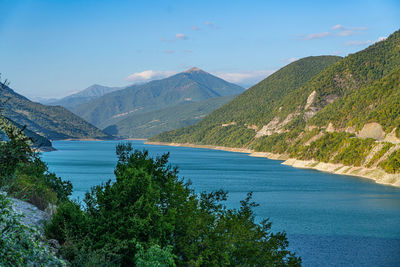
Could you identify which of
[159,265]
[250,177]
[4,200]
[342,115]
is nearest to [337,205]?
[250,177]

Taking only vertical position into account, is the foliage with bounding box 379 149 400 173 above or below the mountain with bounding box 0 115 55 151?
below

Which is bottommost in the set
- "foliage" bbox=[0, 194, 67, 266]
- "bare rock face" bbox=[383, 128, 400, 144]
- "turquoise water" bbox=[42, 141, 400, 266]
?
"turquoise water" bbox=[42, 141, 400, 266]

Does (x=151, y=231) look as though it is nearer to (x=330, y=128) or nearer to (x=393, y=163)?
(x=393, y=163)

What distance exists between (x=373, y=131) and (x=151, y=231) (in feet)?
341

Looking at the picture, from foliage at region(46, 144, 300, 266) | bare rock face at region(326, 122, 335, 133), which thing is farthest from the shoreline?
foliage at region(46, 144, 300, 266)

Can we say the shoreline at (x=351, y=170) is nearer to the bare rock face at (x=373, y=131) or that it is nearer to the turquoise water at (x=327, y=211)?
the turquoise water at (x=327, y=211)

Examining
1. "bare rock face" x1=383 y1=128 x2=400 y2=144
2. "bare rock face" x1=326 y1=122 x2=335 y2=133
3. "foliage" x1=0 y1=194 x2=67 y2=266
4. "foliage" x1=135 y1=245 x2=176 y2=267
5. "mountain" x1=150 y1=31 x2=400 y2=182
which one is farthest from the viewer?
"bare rock face" x1=326 y1=122 x2=335 y2=133

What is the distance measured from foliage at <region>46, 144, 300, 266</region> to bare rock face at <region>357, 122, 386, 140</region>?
96.0 m

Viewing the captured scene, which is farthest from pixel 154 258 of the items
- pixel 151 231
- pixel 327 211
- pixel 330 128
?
pixel 330 128

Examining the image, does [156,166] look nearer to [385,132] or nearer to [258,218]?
[258,218]

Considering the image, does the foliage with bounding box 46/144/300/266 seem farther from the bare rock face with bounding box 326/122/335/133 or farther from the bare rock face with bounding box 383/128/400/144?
the bare rock face with bounding box 326/122/335/133

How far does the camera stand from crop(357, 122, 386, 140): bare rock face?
110 meters

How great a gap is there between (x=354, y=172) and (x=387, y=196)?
115 feet

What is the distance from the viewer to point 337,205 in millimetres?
63219
